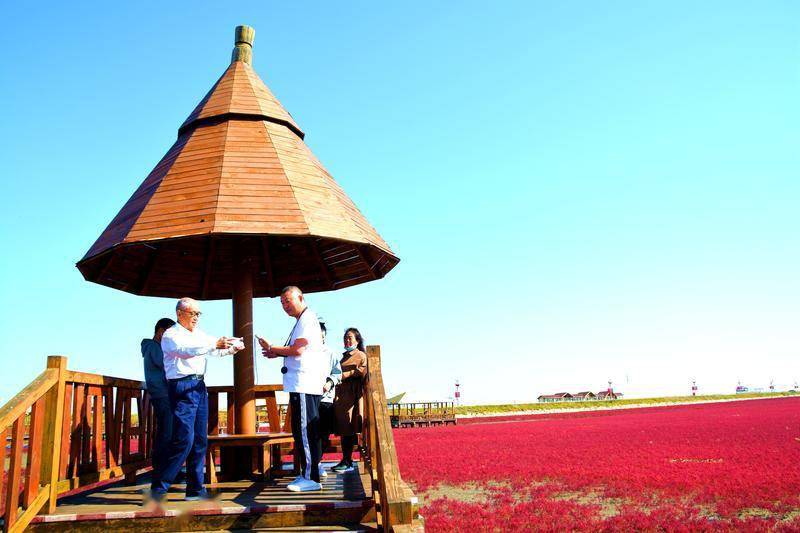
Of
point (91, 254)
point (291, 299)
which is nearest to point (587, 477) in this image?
point (291, 299)

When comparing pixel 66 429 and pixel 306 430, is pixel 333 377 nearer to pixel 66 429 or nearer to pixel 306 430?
pixel 306 430

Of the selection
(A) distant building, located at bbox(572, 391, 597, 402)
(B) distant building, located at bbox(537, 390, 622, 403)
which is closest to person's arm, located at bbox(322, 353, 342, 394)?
(B) distant building, located at bbox(537, 390, 622, 403)

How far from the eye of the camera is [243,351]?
8008 millimetres

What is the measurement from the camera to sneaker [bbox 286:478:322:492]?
609 centimetres

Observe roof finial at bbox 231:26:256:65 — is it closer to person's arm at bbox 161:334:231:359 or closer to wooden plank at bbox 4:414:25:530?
person's arm at bbox 161:334:231:359

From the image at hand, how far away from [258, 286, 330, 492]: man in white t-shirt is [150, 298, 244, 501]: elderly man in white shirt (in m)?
0.55

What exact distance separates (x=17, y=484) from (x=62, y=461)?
2.52 feet

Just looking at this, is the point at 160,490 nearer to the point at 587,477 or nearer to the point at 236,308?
the point at 236,308

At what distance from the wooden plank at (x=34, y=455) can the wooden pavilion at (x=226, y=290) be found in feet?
0.05

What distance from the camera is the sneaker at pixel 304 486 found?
20.0 ft

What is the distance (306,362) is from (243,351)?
2.11 m

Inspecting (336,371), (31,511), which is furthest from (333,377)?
(31,511)

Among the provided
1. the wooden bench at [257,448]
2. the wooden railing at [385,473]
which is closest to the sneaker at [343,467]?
the wooden bench at [257,448]

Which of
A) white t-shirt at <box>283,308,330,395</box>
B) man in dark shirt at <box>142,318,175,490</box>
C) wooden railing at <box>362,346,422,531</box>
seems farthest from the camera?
man in dark shirt at <box>142,318,175,490</box>
